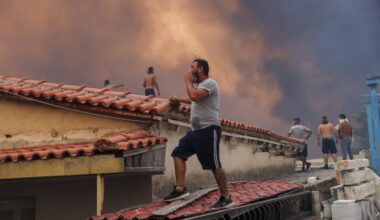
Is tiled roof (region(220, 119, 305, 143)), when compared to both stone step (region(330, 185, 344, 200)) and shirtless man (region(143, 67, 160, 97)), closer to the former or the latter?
stone step (region(330, 185, 344, 200))

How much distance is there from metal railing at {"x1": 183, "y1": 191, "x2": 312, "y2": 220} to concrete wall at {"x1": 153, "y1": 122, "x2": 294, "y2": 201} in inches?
73.7

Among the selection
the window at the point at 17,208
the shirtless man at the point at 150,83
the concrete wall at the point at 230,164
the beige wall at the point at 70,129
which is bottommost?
the window at the point at 17,208

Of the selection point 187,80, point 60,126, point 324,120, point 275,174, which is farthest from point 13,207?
point 324,120

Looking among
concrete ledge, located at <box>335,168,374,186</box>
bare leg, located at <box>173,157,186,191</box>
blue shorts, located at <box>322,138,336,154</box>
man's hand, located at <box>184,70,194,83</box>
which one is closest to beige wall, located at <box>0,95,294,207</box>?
bare leg, located at <box>173,157,186,191</box>

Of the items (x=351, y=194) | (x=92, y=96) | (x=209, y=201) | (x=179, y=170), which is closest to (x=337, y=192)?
(x=351, y=194)

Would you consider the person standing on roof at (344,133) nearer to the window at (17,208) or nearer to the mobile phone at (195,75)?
the mobile phone at (195,75)

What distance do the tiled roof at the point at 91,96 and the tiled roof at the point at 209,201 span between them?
180 centimetres

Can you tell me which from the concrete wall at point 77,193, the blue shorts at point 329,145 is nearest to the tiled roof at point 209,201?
the concrete wall at point 77,193

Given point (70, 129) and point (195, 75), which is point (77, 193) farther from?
point (195, 75)

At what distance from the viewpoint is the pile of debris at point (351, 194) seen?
8289mm

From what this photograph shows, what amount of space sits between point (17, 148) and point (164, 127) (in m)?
3.17

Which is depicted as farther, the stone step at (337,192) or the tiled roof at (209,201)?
the stone step at (337,192)

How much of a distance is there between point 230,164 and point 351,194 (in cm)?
308

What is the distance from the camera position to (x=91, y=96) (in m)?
7.83
